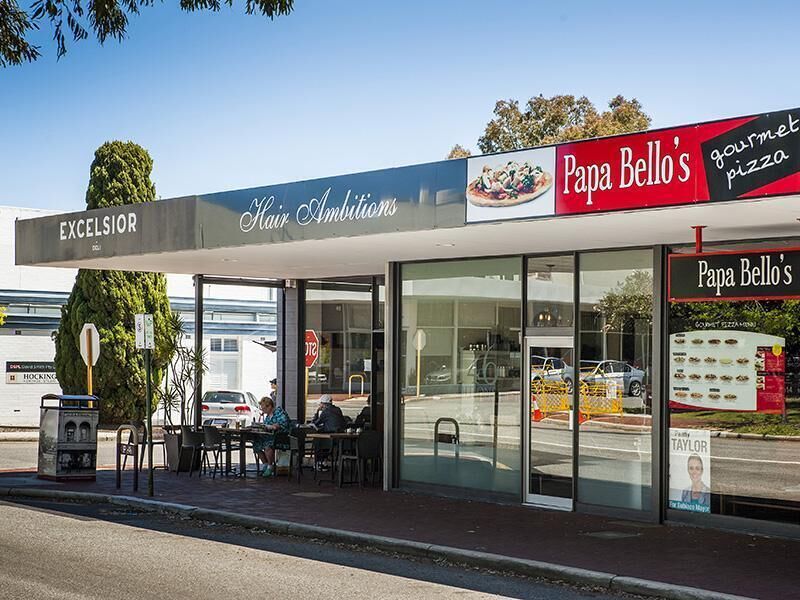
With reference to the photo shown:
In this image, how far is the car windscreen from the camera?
100 feet

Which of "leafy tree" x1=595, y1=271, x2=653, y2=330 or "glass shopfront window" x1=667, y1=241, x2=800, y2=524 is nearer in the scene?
"glass shopfront window" x1=667, y1=241, x2=800, y2=524

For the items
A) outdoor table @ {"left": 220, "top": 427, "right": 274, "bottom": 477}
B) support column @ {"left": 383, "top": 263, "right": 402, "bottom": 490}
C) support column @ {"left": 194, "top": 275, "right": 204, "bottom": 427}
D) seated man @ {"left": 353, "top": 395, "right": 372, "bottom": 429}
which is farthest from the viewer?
support column @ {"left": 194, "top": 275, "right": 204, "bottom": 427}

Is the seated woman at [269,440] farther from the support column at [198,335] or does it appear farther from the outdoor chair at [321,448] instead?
the support column at [198,335]

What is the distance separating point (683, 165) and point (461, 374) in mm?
6241

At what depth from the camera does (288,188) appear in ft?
49.0

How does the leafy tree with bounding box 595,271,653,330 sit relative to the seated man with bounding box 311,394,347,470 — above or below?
above

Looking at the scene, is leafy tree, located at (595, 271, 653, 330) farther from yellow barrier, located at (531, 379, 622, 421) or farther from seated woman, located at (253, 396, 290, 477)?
seated woman, located at (253, 396, 290, 477)

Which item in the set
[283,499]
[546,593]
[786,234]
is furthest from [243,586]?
[786,234]

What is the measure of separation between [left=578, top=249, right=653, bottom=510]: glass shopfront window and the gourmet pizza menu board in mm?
452

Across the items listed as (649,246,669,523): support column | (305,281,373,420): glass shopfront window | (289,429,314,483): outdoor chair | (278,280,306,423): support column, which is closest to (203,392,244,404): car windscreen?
(278,280,306,423): support column

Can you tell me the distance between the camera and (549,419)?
15.0m

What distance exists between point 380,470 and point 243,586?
8347mm

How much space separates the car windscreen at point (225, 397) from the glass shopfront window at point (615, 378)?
17423 mm

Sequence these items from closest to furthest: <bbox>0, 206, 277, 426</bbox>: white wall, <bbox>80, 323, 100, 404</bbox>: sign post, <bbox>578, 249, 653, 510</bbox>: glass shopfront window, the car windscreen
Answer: <bbox>578, 249, 653, 510</bbox>: glass shopfront window → <bbox>80, 323, 100, 404</bbox>: sign post → the car windscreen → <bbox>0, 206, 277, 426</bbox>: white wall
